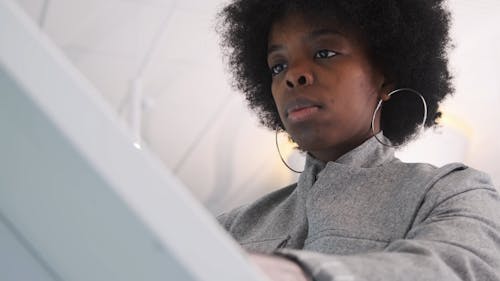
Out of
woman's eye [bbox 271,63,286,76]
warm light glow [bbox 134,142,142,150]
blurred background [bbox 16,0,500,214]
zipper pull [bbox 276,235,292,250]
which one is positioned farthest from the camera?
blurred background [bbox 16,0,500,214]

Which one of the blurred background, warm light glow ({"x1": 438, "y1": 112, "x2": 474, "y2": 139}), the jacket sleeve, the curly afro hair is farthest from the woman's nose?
warm light glow ({"x1": 438, "y1": 112, "x2": 474, "y2": 139})

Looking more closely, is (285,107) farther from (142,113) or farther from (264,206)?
(142,113)

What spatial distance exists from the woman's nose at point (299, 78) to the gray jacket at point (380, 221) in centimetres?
10

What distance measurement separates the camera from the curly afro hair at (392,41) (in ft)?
2.81

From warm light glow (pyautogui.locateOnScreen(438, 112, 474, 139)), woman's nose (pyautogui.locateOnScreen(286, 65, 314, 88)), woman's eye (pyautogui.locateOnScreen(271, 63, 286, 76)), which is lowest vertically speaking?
warm light glow (pyautogui.locateOnScreen(438, 112, 474, 139))

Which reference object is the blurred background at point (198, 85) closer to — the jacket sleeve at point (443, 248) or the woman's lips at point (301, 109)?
the woman's lips at point (301, 109)

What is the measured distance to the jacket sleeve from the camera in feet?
0.92

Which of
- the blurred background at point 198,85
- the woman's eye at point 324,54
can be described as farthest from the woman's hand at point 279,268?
the blurred background at point 198,85

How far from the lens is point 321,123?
2.45ft

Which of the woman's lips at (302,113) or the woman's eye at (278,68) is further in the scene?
the woman's eye at (278,68)

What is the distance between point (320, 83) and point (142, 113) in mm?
1813

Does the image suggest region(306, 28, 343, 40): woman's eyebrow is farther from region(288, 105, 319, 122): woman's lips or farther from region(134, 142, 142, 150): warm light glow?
region(134, 142, 142, 150): warm light glow

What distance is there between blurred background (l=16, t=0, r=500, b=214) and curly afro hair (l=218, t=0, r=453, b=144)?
2.40 feet

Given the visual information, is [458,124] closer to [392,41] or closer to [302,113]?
[392,41]
